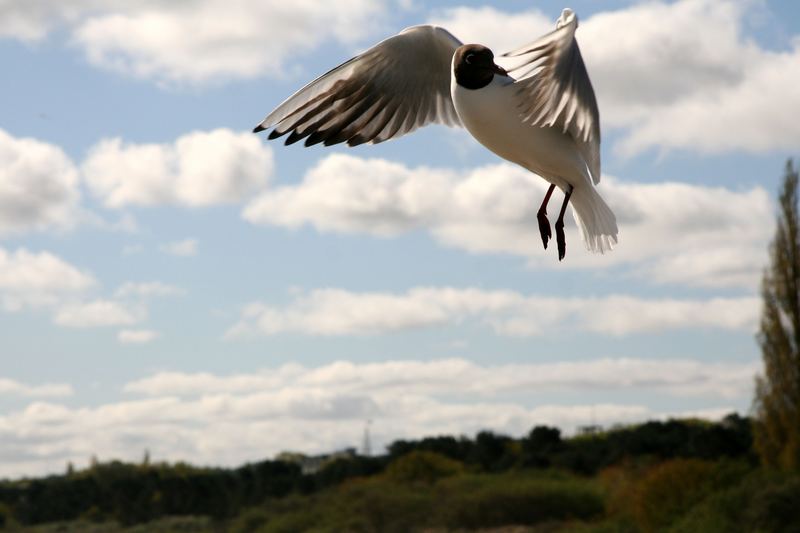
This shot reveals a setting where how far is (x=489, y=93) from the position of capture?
2.82 meters

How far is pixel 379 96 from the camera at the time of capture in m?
4.02

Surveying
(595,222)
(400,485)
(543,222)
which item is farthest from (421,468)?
(543,222)

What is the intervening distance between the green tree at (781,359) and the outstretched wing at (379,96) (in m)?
21.3

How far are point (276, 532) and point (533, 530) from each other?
609 cm

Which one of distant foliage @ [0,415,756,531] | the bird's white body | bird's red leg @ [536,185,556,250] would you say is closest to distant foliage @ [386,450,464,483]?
distant foliage @ [0,415,756,531]

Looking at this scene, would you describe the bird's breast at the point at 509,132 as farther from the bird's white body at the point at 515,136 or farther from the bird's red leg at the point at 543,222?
the bird's red leg at the point at 543,222

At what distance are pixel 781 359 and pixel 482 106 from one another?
2475 cm

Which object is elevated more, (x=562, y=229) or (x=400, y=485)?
(x=400, y=485)

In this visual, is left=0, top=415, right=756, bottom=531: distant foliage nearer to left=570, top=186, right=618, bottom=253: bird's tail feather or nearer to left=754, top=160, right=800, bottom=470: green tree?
left=754, top=160, right=800, bottom=470: green tree

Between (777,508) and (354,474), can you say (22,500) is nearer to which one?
(354,474)

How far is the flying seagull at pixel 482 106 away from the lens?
113 inches

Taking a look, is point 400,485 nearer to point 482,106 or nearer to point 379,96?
point 379,96

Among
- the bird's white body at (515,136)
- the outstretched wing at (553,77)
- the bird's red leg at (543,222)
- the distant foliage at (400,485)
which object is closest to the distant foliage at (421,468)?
the distant foliage at (400,485)

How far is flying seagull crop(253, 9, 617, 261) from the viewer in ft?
A: 9.39
